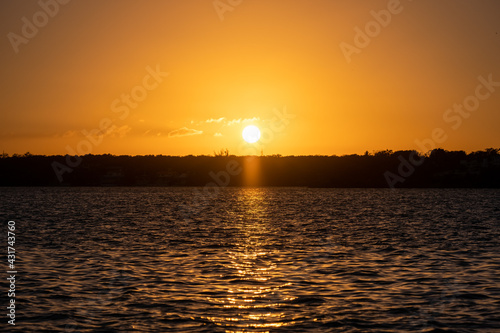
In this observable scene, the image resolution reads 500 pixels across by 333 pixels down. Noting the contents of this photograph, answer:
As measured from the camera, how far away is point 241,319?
1998 centimetres

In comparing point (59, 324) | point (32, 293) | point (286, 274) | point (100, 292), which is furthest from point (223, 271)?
point (59, 324)

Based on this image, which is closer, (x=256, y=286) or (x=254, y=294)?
(x=254, y=294)

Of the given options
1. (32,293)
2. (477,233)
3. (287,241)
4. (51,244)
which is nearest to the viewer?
(32,293)

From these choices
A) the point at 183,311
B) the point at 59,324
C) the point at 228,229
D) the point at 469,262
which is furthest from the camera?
the point at 228,229

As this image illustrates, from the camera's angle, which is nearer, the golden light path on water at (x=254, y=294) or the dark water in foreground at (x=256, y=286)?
the golden light path on water at (x=254, y=294)

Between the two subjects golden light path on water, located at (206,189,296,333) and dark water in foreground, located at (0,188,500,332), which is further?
dark water in foreground, located at (0,188,500,332)

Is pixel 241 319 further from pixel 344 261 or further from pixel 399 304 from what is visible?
pixel 344 261

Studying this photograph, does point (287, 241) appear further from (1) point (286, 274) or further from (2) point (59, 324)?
(2) point (59, 324)

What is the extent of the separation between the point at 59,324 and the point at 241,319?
5951mm

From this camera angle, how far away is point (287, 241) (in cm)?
4575

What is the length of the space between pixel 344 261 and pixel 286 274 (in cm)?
585

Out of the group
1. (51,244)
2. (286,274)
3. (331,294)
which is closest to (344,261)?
(286,274)

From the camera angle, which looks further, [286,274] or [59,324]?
[286,274]

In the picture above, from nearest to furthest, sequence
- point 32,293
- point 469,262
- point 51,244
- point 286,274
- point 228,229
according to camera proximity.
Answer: point 32,293, point 286,274, point 469,262, point 51,244, point 228,229
